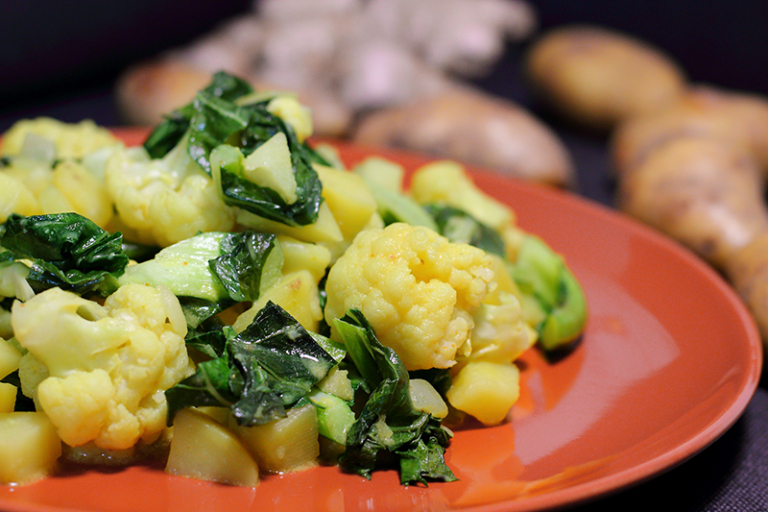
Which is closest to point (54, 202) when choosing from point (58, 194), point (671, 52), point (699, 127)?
point (58, 194)

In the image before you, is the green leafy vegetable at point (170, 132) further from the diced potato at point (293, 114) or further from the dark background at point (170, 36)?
the dark background at point (170, 36)

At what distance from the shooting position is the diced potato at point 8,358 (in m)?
1.29

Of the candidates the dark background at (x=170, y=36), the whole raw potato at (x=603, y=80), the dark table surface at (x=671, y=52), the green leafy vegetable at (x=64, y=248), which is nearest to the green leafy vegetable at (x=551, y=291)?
the dark table surface at (x=671, y=52)

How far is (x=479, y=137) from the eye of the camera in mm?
2984

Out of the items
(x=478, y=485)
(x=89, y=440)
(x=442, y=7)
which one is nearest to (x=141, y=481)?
(x=89, y=440)

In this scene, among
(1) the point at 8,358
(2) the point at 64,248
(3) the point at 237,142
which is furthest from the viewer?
(3) the point at 237,142

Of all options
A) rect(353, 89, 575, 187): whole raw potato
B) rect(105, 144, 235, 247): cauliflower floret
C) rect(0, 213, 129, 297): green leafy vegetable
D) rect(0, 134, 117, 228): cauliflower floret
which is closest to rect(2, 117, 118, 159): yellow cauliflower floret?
rect(0, 134, 117, 228): cauliflower floret

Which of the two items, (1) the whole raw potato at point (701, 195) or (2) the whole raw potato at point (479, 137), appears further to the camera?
(2) the whole raw potato at point (479, 137)

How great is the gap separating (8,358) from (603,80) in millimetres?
3269

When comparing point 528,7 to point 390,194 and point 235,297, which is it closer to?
point 390,194

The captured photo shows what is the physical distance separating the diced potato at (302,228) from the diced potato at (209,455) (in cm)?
46

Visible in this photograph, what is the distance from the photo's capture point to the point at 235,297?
144cm

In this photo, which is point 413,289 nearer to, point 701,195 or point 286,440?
point 286,440

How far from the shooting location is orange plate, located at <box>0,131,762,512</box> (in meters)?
1.20
